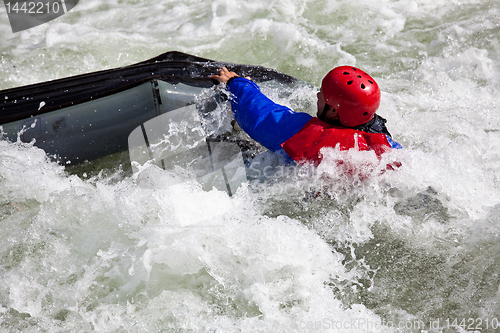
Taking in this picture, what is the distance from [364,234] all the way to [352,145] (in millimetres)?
583

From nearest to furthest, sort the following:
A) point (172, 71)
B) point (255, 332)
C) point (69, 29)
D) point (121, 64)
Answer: point (255, 332) < point (172, 71) < point (121, 64) < point (69, 29)

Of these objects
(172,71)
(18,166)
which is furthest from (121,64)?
(18,166)

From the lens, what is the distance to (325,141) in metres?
2.30

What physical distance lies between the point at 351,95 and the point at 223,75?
1178 millimetres

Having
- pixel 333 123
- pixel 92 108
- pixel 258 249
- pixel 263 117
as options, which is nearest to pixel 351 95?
pixel 333 123

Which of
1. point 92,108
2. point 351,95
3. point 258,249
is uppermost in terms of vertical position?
point 351,95

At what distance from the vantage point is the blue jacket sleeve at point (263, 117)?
2.47 meters

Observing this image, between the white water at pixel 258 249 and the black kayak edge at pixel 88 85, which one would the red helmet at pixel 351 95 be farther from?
the black kayak edge at pixel 88 85

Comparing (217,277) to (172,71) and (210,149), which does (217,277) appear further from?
(172,71)

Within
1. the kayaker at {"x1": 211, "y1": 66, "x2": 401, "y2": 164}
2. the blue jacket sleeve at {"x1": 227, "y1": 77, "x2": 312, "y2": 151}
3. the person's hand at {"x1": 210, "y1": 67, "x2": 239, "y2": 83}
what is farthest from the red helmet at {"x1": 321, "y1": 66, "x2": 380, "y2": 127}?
the person's hand at {"x1": 210, "y1": 67, "x2": 239, "y2": 83}

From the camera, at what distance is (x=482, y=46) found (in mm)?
4820

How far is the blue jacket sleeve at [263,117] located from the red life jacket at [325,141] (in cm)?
9

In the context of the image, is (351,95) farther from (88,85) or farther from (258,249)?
(88,85)

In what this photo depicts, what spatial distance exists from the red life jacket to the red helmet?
93mm
